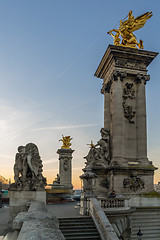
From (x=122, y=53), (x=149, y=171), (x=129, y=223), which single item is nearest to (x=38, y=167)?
(x=129, y=223)

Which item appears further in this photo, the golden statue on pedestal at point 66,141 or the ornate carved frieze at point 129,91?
the golden statue on pedestal at point 66,141

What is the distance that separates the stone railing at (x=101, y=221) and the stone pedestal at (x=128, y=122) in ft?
20.3

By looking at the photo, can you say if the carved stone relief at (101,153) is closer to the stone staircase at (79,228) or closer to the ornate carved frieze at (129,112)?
the ornate carved frieze at (129,112)

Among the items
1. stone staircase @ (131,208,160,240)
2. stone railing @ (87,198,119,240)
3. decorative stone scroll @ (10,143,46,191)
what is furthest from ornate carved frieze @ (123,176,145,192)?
decorative stone scroll @ (10,143,46,191)

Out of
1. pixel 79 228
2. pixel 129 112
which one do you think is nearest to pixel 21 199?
pixel 79 228

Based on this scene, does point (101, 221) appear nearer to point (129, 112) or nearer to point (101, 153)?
point (101, 153)

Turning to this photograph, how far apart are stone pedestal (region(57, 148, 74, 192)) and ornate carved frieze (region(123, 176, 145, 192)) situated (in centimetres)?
1681

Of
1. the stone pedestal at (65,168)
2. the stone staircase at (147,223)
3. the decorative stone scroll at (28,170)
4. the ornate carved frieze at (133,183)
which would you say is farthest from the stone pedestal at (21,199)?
the stone pedestal at (65,168)

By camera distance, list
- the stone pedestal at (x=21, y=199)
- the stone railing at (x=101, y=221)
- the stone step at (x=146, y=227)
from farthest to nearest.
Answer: the stone step at (x=146, y=227)
the stone pedestal at (x=21, y=199)
the stone railing at (x=101, y=221)

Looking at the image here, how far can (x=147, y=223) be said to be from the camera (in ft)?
51.2

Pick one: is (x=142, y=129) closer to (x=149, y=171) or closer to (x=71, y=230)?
(x=149, y=171)

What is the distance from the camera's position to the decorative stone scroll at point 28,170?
11469 millimetres

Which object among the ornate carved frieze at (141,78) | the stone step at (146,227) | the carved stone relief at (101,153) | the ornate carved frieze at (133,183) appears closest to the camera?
the stone step at (146,227)

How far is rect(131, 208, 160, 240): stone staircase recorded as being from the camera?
1491 cm
